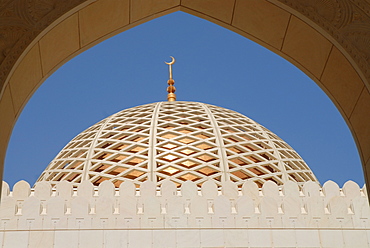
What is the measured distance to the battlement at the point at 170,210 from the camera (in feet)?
35.7

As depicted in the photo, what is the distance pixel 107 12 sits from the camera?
4688mm

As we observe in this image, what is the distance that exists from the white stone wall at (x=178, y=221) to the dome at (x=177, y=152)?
2.92 meters

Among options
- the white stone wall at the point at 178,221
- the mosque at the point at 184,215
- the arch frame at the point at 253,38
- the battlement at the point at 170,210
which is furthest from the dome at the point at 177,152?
the arch frame at the point at 253,38

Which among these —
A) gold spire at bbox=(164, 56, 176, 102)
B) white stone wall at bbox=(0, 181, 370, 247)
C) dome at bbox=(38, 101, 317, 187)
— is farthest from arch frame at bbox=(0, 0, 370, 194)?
gold spire at bbox=(164, 56, 176, 102)

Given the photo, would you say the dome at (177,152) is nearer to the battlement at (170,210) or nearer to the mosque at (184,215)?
the mosque at (184,215)

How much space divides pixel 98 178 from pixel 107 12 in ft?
35.3

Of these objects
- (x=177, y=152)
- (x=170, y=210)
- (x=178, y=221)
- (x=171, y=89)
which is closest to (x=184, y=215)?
(x=178, y=221)

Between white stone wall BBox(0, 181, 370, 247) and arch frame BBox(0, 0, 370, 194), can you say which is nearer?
arch frame BBox(0, 0, 370, 194)

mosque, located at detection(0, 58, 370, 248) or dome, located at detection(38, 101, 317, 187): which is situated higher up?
dome, located at detection(38, 101, 317, 187)

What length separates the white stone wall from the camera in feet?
35.2

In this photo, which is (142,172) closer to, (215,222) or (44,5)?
(215,222)

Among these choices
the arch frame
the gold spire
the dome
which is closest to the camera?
the arch frame

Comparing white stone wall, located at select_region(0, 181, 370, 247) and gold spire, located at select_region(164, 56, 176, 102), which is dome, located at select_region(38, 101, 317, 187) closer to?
gold spire, located at select_region(164, 56, 176, 102)

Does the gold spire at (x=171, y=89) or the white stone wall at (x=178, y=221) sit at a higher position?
the gold spire at (x=171, y=89)
